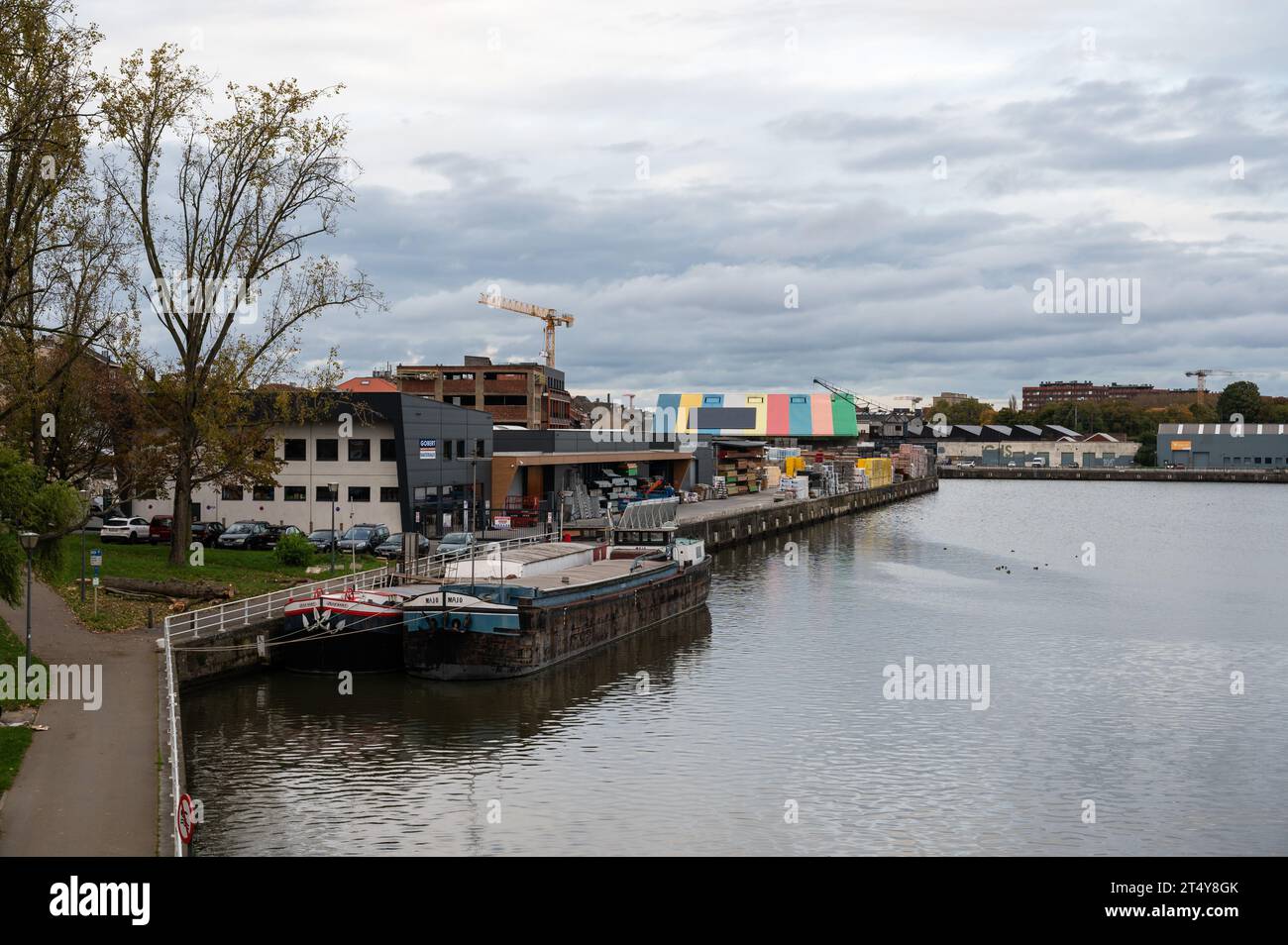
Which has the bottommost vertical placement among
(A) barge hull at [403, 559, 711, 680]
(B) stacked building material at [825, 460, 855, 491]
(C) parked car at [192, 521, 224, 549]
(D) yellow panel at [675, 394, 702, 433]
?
(A) barge hull at [403, 559, 711, 680]

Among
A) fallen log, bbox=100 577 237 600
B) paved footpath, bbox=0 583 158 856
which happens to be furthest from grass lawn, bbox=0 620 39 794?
fallen log, bbox=100 577 237 600

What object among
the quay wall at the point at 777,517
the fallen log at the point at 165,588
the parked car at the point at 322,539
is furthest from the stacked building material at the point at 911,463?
the fallen log at the point at 165,588

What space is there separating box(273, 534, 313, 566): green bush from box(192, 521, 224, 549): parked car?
10.6 m

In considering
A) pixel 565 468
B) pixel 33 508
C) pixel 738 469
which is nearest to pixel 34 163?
pixel 33 508

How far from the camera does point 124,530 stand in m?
56.6

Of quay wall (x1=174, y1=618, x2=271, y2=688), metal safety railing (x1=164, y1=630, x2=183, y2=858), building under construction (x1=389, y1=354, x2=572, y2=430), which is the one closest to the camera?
metal safety railing (x1=164, y1=630, x2=183, y2=858)

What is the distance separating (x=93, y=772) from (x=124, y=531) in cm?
3773

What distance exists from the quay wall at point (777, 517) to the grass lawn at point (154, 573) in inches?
1384

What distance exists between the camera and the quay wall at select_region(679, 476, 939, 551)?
84.2 m

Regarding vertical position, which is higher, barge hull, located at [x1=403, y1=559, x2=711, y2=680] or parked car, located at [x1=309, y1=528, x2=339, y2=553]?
parked car, located at [x1=309, y1=528, x2=339, y2=553]

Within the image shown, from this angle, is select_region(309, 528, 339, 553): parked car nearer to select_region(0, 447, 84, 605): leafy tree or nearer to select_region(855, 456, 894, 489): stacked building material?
select_region(0, 447, 84, 605): leafy tree

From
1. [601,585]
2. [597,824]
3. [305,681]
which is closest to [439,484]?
[601,585]

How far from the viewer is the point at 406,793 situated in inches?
1054

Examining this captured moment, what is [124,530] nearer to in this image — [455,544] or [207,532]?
[207,532]
